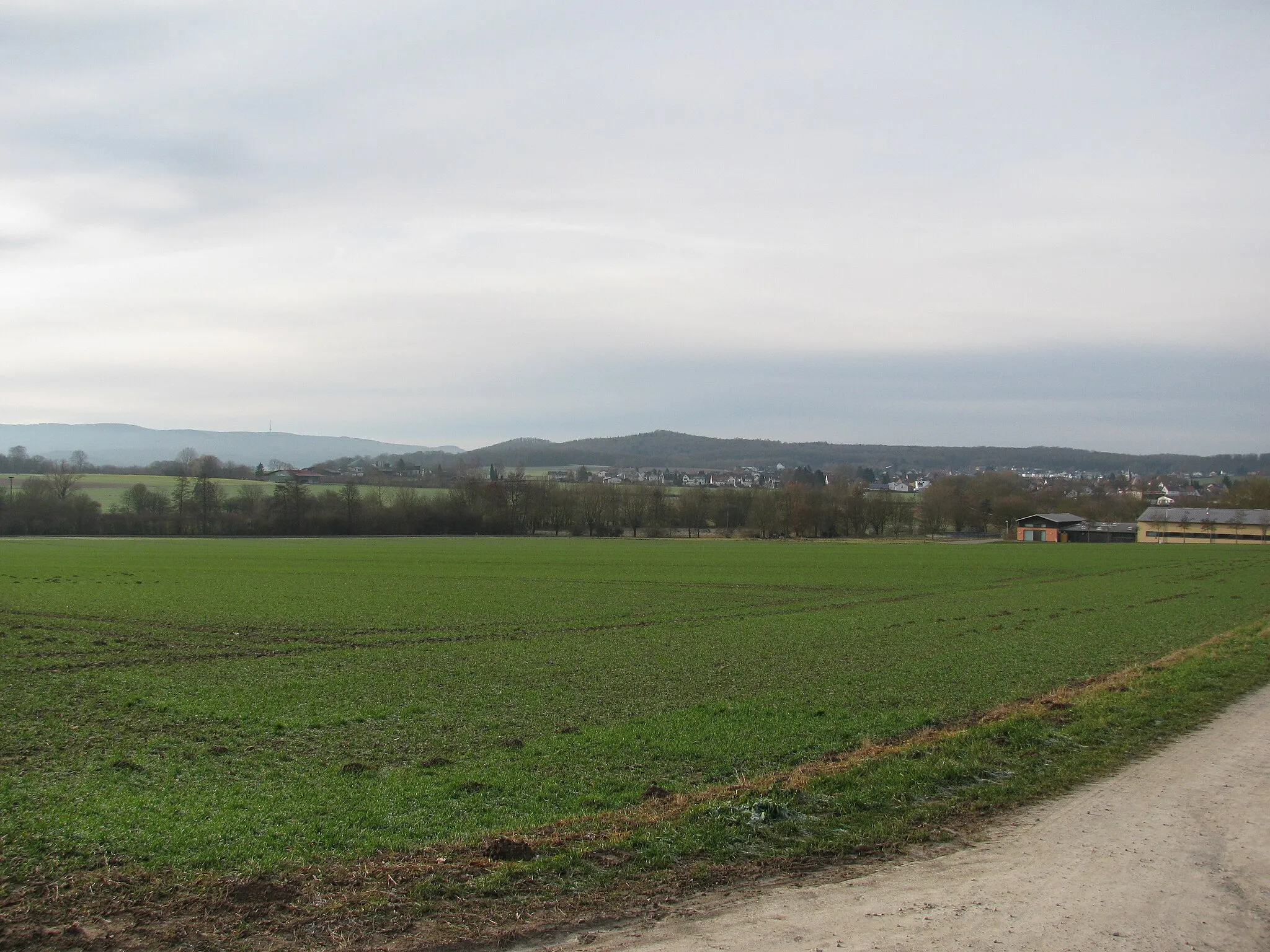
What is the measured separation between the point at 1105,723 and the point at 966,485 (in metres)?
188

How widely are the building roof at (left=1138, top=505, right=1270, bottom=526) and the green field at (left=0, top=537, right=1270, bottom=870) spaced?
341 ft

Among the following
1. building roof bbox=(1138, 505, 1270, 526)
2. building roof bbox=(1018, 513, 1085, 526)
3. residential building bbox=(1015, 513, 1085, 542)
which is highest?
building roof bbox=(1138, 505, 1270, 526)

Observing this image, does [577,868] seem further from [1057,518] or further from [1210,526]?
[1057,518]

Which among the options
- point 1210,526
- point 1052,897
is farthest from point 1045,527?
point 1052,897

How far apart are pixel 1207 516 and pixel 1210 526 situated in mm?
3962

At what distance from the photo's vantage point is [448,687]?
20.4 metres

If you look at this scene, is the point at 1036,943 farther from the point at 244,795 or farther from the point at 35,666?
the point at 35,666

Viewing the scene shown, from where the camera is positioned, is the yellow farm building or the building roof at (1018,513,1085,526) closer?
the yellow farm building

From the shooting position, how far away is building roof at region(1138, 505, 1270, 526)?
478 ft

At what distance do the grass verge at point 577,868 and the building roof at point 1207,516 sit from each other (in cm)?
15662

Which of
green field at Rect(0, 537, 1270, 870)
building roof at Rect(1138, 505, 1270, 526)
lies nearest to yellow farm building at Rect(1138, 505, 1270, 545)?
building roof at Rect(1138, 505, 1270, 526)

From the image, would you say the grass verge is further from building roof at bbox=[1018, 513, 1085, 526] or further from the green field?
building roof at bbox=[1018, 513, 1085, 526]

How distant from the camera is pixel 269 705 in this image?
59.0 ft

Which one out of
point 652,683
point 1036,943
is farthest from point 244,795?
point 652,683
